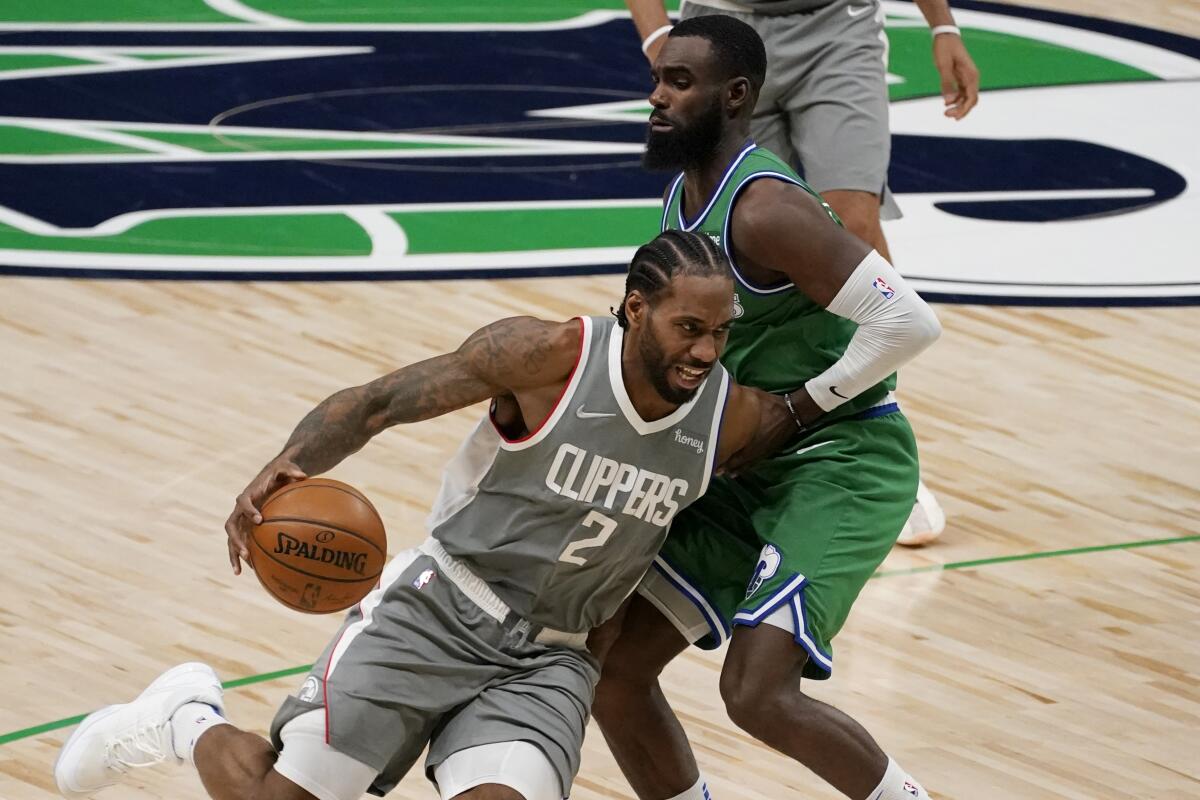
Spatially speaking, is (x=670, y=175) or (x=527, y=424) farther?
(x=670, y=175)

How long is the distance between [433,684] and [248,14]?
828 cm

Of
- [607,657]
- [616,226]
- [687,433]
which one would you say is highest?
[687,433]

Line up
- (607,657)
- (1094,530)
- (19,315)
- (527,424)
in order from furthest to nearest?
1. (19,315)
2. (1094,530)
3. (607,657)
4. (527,424)

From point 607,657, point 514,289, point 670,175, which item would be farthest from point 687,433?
point 670,175

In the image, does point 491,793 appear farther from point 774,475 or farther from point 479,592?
point 774,475

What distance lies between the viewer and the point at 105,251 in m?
8.20

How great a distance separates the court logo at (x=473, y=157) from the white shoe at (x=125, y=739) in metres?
3.97

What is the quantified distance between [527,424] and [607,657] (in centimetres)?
73

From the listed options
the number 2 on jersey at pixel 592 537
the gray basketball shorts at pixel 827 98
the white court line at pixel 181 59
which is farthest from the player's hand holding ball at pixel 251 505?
the white court line at pixel 181 59

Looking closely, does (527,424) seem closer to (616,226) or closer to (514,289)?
(514,289)

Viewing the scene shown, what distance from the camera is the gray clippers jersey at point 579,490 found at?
4.01m

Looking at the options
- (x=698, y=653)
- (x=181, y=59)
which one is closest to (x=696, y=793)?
(x=698, y=653)

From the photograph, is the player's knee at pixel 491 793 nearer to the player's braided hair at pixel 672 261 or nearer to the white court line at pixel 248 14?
the player's braided hair at pixel 672 261

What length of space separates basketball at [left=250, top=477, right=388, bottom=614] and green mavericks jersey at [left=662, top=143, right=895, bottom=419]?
0.90 meters
